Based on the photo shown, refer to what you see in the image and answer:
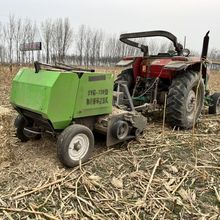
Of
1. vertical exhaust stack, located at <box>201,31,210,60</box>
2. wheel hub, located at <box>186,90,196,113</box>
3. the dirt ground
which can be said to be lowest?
the dirt ground

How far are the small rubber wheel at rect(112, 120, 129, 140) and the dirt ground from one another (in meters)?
0.23

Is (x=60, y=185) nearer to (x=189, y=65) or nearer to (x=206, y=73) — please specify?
(x=189, y=65)

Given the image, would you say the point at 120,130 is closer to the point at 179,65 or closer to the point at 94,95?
the point at 94,95

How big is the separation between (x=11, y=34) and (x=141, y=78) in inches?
797

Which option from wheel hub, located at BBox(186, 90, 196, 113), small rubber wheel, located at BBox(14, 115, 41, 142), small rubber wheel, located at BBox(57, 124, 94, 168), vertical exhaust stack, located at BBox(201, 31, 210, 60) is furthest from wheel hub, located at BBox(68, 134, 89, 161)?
vertical exhaust stack, located at BBox(201, 31, 210, 60)

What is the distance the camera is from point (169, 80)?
19.5 feet

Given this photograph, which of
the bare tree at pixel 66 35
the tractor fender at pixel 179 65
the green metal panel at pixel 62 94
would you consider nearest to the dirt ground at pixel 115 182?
the green metal panel at pixel 62 94

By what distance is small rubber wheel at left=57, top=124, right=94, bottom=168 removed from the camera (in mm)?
3566

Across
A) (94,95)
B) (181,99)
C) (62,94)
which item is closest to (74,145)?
(62,94)

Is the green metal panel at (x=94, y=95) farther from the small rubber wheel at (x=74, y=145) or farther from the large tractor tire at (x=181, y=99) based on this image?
the large tractor tire at (x=181, y=99)

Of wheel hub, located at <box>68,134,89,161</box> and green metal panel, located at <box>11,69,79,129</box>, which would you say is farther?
wheel hub, located at <box>68,134,89,161</box>

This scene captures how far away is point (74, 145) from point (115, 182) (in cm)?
69

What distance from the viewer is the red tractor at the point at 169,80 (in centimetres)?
525

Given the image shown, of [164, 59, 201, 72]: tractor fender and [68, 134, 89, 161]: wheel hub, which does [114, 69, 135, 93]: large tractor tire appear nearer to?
[164, 59, 201, 72]: tractor fender
